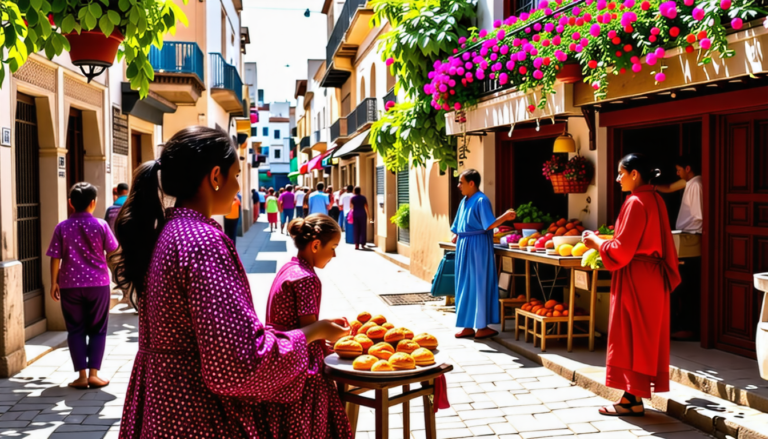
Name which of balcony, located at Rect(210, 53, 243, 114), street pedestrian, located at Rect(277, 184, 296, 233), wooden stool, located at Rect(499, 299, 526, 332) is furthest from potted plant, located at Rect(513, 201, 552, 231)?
street pedestrian, located at Rect(277, 184, 296, 233)

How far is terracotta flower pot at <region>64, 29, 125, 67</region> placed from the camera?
17.3ft

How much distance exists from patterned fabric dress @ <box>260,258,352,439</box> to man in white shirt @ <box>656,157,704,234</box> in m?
4.96

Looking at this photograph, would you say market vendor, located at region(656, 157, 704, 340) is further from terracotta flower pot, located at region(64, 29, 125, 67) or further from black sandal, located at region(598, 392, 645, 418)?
terracotta flower pot, located at region(64, 29, 125, 67)

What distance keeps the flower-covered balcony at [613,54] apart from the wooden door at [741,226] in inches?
20.4

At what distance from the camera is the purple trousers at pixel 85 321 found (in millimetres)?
6117

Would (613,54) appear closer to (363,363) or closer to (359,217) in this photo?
(363,363)

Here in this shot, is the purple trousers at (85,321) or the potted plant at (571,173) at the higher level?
the potted plant at (571,173)

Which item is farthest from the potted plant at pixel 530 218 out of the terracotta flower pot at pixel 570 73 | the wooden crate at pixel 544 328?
the terracotta flower pot at pixel 570 73

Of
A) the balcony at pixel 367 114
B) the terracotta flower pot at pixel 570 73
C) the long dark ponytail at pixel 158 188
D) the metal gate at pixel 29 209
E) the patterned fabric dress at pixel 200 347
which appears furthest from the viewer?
the balcony at pixel 367 114

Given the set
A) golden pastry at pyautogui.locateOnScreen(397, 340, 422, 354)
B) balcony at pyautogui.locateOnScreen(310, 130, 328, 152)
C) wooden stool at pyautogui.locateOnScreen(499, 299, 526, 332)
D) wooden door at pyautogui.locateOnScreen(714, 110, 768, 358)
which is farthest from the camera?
balcony at pyautogui.locateOnScreen(310, 130, 328, 152)

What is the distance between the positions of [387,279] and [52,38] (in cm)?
991

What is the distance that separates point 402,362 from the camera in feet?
11.0

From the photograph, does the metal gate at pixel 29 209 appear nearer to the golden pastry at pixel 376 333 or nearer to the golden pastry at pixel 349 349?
the golden pastry at pixel 376 333

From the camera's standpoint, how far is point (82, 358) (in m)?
6.15
